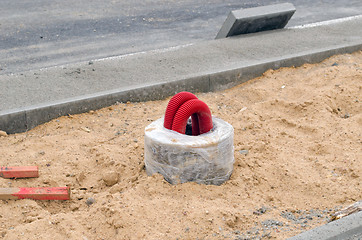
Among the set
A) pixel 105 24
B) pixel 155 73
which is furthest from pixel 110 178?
pixel 105 24

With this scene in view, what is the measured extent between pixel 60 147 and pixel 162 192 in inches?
51.0

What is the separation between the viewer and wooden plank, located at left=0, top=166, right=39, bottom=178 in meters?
3.94

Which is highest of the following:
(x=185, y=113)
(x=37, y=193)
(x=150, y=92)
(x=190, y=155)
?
(x=185, y=113)

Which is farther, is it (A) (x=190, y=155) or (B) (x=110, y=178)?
(B) (x=110, y=178)

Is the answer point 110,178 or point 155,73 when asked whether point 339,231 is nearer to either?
point 110,178

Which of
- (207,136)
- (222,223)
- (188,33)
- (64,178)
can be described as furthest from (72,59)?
(222,223)

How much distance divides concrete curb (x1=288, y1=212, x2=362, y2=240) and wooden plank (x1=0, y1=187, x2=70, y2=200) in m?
1.77

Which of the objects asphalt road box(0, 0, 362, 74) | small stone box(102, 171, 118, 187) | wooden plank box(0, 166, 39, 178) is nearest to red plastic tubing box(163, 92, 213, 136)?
small stone box(102, 171, 118, 187)

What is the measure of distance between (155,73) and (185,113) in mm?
2233

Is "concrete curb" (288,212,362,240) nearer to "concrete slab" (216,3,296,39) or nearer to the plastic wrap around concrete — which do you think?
the plastic wrap around concrete

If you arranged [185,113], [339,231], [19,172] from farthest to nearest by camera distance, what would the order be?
[19,172]
[185,113]
[339,231]

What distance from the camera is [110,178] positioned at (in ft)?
13.0

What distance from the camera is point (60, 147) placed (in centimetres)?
447

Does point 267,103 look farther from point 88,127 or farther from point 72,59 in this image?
point 72,59
